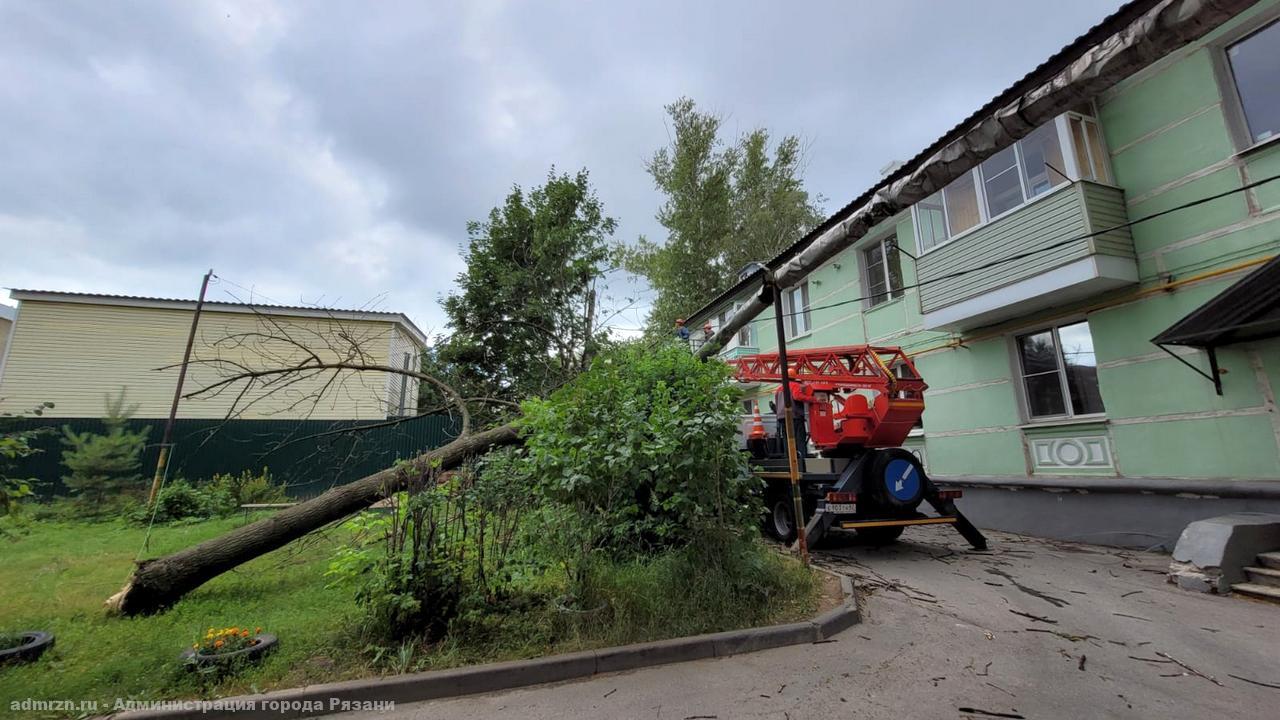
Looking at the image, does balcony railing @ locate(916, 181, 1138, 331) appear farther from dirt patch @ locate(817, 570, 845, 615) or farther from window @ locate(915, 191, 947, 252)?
dirt patch @ locate(817, 570, 845, 615)

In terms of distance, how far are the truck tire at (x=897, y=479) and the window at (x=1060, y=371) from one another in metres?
3.20

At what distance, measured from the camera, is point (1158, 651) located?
381 cm

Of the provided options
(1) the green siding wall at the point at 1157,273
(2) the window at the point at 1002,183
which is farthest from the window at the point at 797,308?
(2) the window at the point at 1002,183

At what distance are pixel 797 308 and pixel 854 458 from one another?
27.5 feet

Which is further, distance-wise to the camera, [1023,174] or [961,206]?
[961,206]

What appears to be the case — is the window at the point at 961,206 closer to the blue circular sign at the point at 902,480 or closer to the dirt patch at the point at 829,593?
the blue circular sign at the point at 902,480

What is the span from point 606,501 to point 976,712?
2873 millimetres

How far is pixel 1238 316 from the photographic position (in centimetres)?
588

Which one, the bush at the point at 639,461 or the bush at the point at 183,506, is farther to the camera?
the bush at the point at 183,506

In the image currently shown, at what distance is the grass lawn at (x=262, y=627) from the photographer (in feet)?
10.7

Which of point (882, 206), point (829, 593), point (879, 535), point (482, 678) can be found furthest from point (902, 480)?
point (482, 678)

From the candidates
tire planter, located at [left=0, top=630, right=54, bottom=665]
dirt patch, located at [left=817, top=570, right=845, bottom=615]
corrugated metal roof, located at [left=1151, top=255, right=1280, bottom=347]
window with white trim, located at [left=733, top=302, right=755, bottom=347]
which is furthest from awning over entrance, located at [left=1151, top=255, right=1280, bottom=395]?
window with white trim, located at [left=733, top=302, right=755, bottom=347]

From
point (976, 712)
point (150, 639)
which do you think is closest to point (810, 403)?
point (976, 712)

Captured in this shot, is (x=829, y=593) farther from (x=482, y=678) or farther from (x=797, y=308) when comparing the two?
(x=797, y=308)
